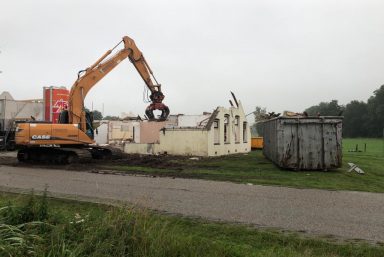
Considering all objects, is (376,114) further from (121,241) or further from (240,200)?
(121,241)

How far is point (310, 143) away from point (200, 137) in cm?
965

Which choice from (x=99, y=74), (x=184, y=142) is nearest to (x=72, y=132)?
(x=99, y=74)

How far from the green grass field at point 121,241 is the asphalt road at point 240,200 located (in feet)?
3.81

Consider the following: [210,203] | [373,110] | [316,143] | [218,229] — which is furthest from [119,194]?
[373,110]

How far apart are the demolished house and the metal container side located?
340 inches

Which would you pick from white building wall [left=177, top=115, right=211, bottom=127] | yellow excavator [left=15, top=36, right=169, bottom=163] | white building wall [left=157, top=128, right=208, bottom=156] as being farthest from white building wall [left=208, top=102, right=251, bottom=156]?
yellow excavator [left=15, top=36, right=169, bottom=163]

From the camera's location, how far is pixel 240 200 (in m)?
11.2

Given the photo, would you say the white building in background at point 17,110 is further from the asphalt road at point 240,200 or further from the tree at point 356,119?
the tree at point 356,119

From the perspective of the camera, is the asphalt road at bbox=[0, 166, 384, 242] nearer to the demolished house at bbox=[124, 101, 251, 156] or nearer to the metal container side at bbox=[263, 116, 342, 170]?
the metal container side at bbox=[263, 116, 342, 170]

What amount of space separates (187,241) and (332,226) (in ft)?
12.6

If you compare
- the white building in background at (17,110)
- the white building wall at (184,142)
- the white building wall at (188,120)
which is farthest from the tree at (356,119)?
the white building wall at (184,142)

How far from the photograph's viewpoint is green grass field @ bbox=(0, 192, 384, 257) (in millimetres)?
4859

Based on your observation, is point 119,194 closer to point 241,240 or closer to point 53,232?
point 241,240

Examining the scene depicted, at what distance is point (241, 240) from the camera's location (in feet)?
23.5
